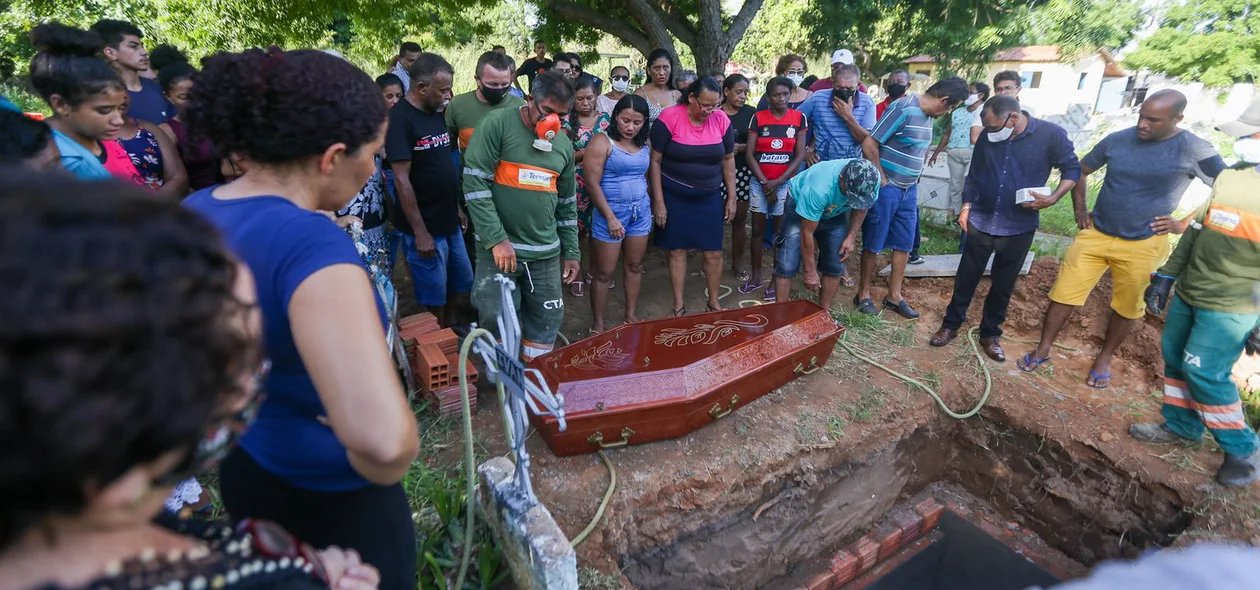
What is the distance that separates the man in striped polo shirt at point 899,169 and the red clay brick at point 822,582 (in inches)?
79.7

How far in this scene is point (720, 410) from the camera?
332cm

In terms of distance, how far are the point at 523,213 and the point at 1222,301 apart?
11.4 feet

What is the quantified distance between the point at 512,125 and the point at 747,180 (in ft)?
8.29

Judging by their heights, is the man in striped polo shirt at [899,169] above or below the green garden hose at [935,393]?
above

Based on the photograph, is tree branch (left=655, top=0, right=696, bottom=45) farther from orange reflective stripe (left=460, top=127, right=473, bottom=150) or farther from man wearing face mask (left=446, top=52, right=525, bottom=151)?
orange reflective stripe (left=460, top=127, right=473, bottom=150)

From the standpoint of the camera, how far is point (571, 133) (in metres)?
4.20

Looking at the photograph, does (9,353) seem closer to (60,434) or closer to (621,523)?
(60,434)

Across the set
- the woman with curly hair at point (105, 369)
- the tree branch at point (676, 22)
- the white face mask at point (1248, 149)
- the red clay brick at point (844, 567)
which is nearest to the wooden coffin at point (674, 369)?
the red clay brick at point (844, 567)

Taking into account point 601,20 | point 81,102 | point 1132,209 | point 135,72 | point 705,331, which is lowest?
point 705,331

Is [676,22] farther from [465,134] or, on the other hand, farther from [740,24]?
[465,134]

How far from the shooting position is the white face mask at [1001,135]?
3.78m

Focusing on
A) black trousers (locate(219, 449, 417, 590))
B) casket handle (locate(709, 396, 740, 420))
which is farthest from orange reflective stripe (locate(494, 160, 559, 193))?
black trousers (locate(219, 449, 417, 590))

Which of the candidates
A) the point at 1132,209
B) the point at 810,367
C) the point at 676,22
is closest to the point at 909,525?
the point at 810,367

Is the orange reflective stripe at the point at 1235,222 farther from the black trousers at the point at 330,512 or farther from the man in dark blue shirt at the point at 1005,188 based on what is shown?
the black trousers at the point at 330,512
